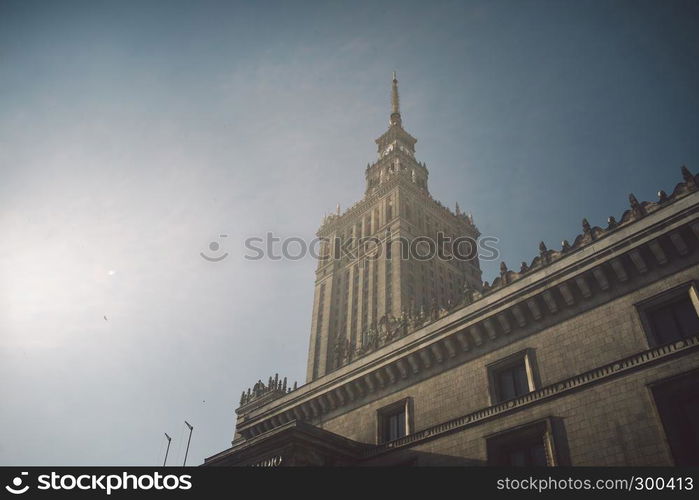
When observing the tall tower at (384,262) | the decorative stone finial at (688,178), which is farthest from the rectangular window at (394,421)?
the tall tower at (384,262)

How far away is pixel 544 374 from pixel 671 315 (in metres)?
5.40

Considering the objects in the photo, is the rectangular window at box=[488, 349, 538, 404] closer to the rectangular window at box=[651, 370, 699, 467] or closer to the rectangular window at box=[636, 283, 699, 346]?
the rectangular window at box=[636, 283, 699, 346]

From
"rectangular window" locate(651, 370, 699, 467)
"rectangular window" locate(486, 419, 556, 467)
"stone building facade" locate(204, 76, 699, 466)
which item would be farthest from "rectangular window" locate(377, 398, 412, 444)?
"rectangular window" locate(651, 370, 699, 467)

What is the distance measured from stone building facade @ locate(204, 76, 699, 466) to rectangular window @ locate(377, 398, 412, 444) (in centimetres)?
7

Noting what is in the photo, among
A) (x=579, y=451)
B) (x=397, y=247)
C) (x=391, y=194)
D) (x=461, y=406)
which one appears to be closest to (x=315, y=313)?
(x=397, y=247)

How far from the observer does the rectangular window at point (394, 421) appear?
26469mm

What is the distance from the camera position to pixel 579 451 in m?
19.5

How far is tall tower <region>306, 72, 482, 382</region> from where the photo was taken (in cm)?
7206

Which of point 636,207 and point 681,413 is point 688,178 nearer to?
point 636,207

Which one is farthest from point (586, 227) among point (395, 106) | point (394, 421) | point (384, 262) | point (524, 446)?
point (395, 106)

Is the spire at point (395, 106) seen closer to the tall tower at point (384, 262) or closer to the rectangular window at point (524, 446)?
the tall tower at point (384, 262)

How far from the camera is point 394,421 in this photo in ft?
89.6

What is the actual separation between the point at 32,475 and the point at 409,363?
17.3 metres

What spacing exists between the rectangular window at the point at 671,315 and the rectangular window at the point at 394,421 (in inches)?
459
